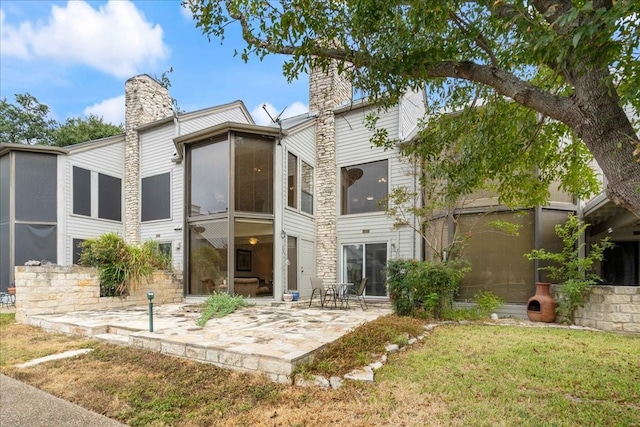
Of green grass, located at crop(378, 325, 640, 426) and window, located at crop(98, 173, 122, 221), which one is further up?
window, located at crop(98, 173, 122, 221)

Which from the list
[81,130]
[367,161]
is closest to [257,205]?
[367,161]

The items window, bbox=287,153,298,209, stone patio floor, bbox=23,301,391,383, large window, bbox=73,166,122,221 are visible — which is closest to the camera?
stone patio floor, bbox=23,301,391,383

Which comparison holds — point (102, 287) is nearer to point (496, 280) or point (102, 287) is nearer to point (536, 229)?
point (496, 280)

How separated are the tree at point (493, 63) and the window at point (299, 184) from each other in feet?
20.2

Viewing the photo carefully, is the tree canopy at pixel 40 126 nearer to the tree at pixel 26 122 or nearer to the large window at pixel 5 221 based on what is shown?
the tree at pixel 26 122

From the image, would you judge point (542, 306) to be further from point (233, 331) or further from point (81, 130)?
point (81, 130)

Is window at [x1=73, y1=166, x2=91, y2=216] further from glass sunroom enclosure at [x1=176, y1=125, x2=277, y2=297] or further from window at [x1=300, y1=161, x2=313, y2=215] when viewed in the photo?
window at [x1=300, y1=161, x2=313, y2=215]

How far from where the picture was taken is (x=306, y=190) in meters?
11.7

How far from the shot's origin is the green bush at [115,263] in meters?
8.95

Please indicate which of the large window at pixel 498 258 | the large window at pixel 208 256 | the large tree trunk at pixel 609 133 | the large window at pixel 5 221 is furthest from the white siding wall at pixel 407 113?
the large window at pixel 5 221

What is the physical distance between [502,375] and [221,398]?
120 inches

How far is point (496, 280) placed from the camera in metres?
8.18

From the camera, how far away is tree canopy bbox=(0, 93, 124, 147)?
2066 centimetres

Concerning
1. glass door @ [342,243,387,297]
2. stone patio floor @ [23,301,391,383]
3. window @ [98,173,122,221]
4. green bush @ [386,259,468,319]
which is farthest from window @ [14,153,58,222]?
green bush @ [386,259,468,319]
